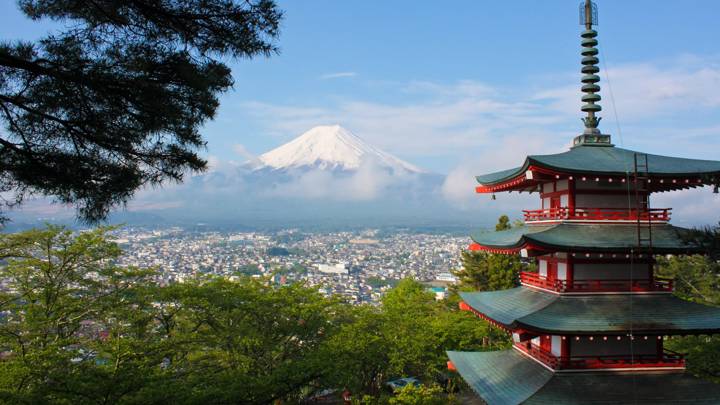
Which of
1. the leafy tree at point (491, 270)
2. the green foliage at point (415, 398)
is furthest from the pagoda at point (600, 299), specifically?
the leafy tree at point (491, 270)

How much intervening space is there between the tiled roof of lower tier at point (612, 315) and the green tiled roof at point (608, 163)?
2.74m

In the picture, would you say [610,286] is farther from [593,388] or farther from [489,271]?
[489,271]

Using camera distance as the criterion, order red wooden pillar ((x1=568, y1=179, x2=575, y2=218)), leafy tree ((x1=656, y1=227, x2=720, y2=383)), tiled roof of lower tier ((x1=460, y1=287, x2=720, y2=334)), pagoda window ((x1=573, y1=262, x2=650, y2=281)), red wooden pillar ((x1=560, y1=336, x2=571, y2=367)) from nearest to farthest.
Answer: leafy tree ((x1=656, y1=227, x2=720, y2=383)), tiled roof of lower tier ((x1=460, y1=287, x2=720, y2=334)), red wooden pillar ((x1=560, y1=336, x2=571, y2=367)), pagoda window ((x1=573, y1=262, x2=650, y2=281)), red wooden pillar ((x1=568, y1=179, x2=575, y2=218))

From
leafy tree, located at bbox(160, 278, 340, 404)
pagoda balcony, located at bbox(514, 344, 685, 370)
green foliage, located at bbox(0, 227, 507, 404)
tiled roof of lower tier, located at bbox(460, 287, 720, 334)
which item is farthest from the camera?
leafy tree, located at bbox(160, 278, 340, 404)

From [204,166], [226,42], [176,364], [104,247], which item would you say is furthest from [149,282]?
[226,42]

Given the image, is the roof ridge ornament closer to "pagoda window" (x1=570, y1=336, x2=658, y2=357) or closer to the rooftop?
the rooftop

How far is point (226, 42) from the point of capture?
5605 mm

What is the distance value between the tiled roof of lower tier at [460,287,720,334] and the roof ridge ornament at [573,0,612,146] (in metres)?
4.08

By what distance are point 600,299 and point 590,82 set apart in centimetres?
557

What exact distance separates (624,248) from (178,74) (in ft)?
29.6

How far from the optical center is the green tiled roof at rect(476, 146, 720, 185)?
10320 mm

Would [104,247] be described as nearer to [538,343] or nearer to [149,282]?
[149,282]

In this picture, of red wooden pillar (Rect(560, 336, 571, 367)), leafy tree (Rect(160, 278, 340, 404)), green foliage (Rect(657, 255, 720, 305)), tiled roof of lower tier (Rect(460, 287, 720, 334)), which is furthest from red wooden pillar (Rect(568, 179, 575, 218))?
green foliage (Rect(657, 255, 720, 305))

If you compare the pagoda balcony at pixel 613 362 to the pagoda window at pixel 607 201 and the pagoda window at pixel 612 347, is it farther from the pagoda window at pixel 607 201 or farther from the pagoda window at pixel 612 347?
the pagoda window at pixel 607 201
